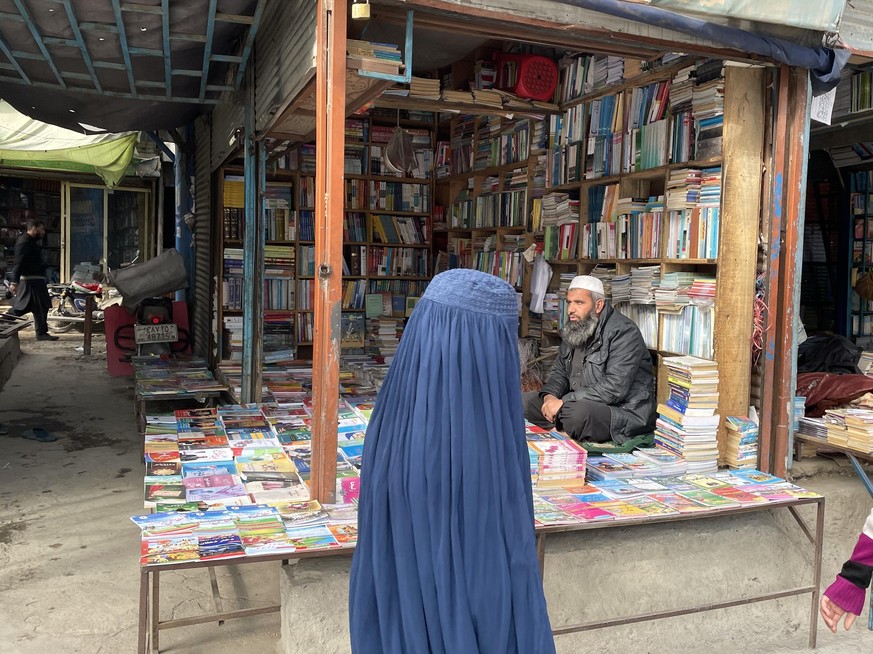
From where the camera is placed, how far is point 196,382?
21.5 ft

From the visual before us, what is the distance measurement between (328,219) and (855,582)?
2297 mm

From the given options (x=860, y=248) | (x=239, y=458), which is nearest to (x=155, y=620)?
(x=239, y=458)

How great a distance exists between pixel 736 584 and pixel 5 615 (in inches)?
137

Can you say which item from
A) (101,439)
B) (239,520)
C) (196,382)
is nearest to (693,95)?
(239,520)

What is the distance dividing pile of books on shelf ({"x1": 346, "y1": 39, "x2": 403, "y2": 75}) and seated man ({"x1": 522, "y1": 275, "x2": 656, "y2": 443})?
2138mm

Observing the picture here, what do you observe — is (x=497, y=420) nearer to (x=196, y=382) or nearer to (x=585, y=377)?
(x=585, y=377)

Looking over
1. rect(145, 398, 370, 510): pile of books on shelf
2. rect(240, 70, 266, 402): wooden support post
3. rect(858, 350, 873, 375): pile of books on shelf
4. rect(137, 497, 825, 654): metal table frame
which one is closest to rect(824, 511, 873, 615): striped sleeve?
rect(137, 497, 825, 654): metal table frame

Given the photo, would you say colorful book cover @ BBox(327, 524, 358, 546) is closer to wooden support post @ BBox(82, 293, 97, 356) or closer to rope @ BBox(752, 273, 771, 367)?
rope @ BBox(752, 273, 771, 367)

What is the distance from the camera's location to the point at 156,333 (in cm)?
821

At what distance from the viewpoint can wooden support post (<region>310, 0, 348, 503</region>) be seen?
323 cm

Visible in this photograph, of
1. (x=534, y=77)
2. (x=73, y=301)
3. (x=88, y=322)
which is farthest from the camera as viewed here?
(x=73, y=301)

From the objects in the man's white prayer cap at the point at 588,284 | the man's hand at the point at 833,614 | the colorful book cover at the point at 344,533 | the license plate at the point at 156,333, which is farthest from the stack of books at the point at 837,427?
the license plate at the point at 156,333

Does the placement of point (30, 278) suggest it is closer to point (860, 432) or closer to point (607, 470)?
point (607, 470)

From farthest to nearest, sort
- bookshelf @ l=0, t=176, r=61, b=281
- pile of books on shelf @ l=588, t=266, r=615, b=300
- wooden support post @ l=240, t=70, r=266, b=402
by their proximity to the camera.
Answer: bookshelf @ l=0, t=176, r=61, b=281
pile of books on shelf @ l=588, t=266, r=615, b=300
wooden support post @ l=240, t=70, r=266, b=402
